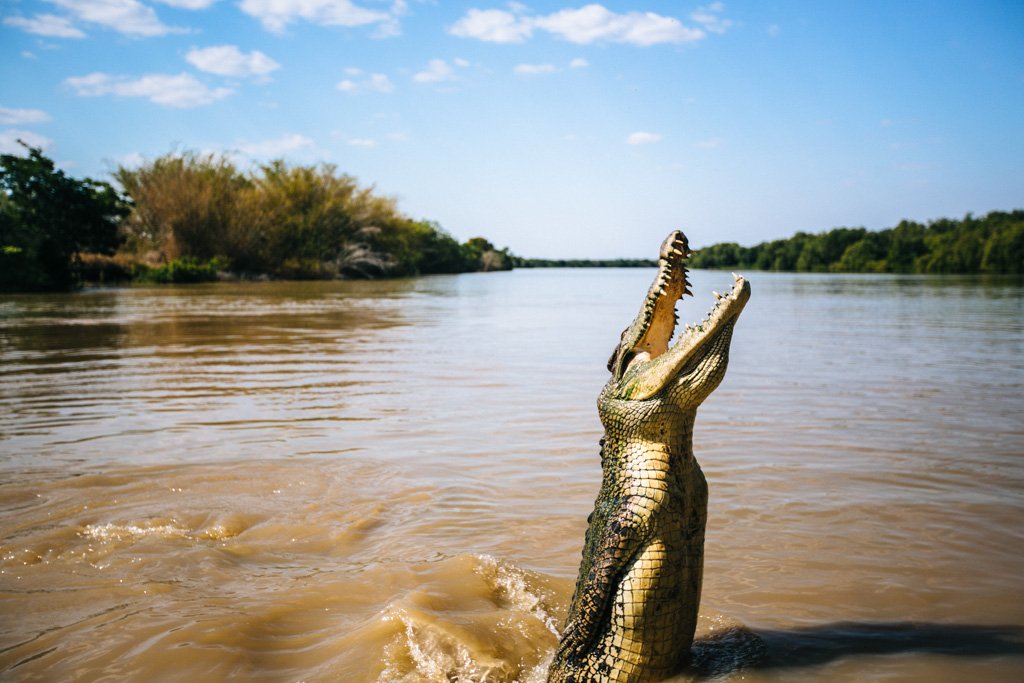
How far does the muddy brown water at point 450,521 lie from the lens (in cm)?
322

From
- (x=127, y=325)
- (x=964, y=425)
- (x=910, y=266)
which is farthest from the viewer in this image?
(x=910, y=266)

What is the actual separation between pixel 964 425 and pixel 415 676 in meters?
6.04

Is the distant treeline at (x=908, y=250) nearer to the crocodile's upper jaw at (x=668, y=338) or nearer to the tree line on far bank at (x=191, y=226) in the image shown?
the tree line on far bank at (x=191, y=226)

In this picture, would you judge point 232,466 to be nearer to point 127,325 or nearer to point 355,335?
point 355,335

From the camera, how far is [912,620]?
11.1 feet

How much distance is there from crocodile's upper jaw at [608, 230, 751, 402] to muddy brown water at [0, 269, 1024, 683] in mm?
1128

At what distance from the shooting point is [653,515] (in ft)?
7.94

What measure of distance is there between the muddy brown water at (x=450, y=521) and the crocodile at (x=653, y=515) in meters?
0.47

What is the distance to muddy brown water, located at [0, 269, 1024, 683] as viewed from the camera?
3.22 meters

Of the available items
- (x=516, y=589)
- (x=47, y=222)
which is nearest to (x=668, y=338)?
(x=516, y=589)

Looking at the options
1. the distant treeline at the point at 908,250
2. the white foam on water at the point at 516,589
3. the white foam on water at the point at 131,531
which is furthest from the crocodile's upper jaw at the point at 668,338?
the distant treeline at the point at 908,250

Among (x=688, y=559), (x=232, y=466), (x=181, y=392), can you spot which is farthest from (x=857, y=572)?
(x=181, y=392)

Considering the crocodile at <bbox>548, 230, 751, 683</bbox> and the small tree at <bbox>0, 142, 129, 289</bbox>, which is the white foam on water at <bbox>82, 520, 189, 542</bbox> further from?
the small tree at <bbox>0, 142, 129, 289</bbox>

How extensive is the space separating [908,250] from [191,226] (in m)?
78.4
